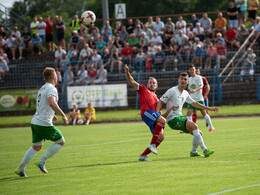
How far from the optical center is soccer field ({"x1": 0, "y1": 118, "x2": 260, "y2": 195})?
7.06 metres

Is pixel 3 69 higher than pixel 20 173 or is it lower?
higher

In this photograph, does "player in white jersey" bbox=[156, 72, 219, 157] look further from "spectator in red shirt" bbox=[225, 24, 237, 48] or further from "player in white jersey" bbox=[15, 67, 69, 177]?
"spectator in red shirt" bbox=[225, 24, 237, 48]

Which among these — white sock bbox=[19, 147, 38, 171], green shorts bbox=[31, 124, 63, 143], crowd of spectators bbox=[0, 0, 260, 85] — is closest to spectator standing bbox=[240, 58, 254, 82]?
crowd of spectators bbox=[0, 0, 260, 85]

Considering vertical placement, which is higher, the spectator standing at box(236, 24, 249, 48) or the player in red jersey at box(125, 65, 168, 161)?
the spectator standing at box(236, 24, 249, 48)

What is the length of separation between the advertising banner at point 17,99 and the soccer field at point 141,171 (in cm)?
1486

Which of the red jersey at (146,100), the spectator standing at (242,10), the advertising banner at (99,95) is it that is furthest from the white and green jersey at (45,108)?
the spectator standing at (242,10)

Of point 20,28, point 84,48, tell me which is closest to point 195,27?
point 84,48

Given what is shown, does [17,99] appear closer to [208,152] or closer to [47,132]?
[47,132]

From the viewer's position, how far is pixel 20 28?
42031 mm

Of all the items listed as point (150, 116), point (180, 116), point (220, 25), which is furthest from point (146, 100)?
point (220, 25)

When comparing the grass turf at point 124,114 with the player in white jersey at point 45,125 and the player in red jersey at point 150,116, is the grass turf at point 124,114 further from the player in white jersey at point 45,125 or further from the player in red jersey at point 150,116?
the player in white jersey at point 45,125

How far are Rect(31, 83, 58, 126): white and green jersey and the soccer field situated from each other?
104cm

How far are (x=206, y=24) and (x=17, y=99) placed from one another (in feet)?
41.5

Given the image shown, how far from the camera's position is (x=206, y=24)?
28891 mm
